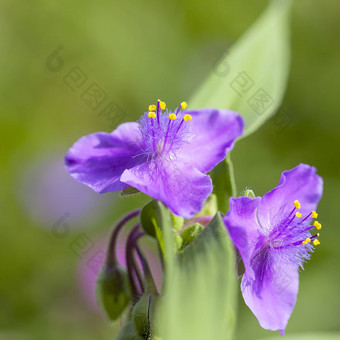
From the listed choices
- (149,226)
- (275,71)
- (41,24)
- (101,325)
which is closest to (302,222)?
(149,226)

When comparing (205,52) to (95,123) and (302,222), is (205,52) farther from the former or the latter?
(302,222)

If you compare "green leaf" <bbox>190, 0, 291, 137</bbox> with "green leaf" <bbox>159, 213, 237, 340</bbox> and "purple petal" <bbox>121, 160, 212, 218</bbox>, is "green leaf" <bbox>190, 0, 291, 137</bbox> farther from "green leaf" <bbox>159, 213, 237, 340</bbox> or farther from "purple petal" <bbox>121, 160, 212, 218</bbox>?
"green leaf" <bbox>159, 213, 237, 340</bbox>

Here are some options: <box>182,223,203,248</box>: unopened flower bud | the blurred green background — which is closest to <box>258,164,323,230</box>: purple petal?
<box>182,223,203,248</box>: unopened flower bud

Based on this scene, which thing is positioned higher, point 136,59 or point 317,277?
point 136,59

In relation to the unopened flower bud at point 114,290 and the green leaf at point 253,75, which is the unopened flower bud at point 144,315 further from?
the green leaf at point 253,75

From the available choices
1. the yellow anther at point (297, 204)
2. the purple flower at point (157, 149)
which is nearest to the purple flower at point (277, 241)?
the yellow anther at point (297, 204)

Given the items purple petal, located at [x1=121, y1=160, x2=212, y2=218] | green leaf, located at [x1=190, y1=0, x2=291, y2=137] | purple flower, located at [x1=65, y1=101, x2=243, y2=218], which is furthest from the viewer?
green leaf, located at [x1=190, y1=0, x2=291, y2=137]
